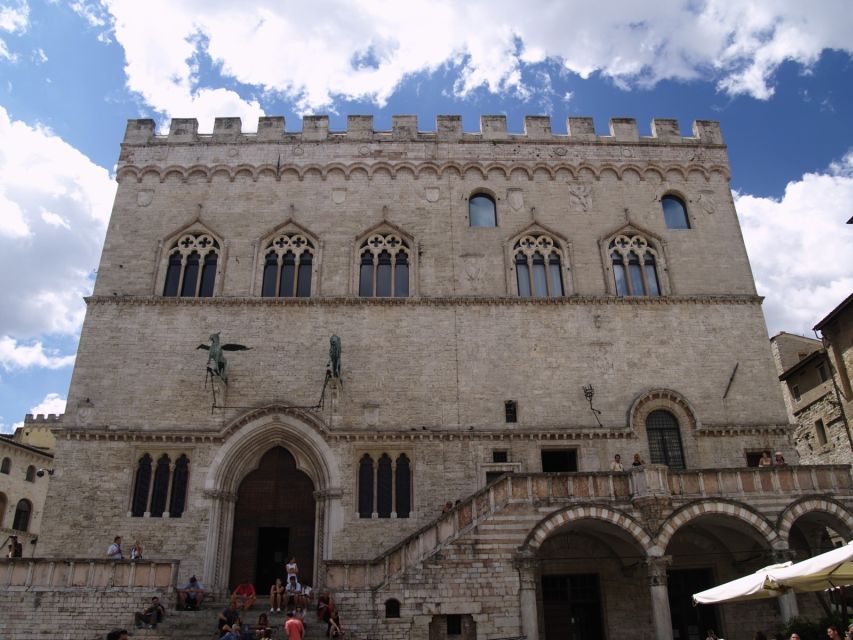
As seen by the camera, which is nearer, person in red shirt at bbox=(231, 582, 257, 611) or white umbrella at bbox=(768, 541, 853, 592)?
white umbrella at bbox=(768, 541, 853, 592)

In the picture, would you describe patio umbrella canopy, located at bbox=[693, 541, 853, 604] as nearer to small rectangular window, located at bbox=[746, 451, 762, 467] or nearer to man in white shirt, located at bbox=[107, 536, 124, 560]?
small rectangular window, located at bbox=[746, 451, 762, 467]

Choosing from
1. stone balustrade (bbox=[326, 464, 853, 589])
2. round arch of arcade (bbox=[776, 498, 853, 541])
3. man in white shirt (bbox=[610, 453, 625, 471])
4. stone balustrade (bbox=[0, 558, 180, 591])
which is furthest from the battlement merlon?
Answer: stone balustrade (bbox=[0, 558, 180, 591])

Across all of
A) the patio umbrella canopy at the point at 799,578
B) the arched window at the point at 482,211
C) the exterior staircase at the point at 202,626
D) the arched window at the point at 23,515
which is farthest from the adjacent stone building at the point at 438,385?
the arched window at the point at 23,515

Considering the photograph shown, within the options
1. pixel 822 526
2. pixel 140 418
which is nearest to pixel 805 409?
pixel 822 526

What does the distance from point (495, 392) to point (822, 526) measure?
378 inches

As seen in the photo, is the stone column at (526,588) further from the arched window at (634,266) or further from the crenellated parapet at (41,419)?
the crenellated parapet at (41,419)

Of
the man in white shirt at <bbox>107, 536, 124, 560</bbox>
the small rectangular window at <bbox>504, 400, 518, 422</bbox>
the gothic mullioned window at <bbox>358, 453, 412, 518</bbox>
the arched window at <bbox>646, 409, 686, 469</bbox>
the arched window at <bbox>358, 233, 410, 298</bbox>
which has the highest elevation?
the arched window at <bbox>358, 233, 410, 298</bbox>

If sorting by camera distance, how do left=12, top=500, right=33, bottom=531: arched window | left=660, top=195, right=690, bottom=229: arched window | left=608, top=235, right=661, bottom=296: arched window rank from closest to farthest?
1. left=608, top=235, right=661, bottom=296: arched window
2. left=660, top=195, right=690, bottom=229: arched window
3. left=12, top=500, right=33, bottom=531: arched window

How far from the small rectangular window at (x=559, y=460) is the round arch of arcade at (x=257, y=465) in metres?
6.12

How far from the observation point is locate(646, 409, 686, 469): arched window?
2056 cm

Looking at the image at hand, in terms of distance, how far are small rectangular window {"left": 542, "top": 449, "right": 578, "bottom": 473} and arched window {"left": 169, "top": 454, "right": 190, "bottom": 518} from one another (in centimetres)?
1038

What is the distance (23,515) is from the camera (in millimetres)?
38094

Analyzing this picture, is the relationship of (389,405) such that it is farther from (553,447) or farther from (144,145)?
(144,145)

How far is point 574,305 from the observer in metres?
22.2
